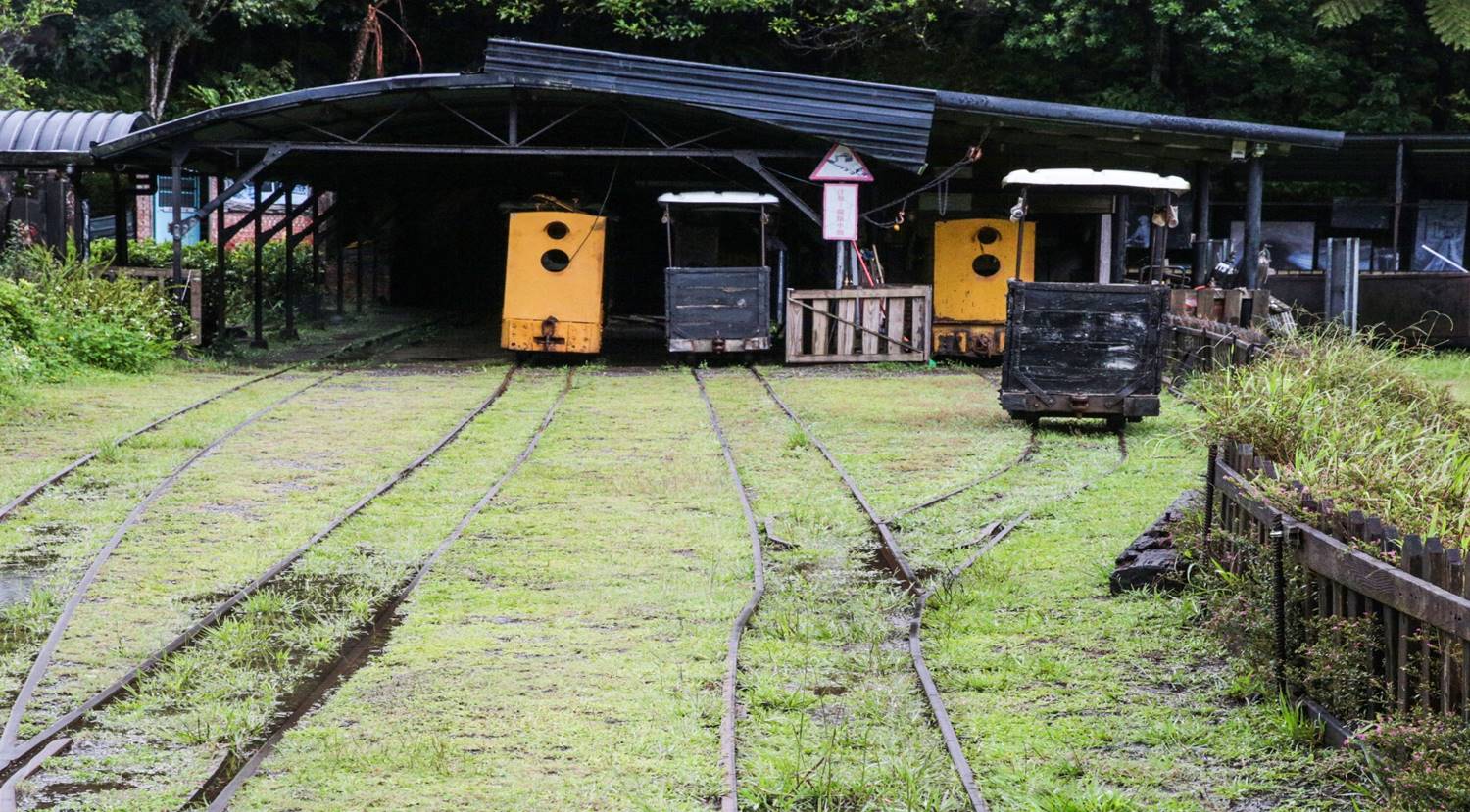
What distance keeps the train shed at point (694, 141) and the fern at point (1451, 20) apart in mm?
4042

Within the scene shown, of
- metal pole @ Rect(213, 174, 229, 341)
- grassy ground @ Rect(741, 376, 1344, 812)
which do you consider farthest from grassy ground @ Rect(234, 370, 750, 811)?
metal pole @ Rect(213, 174, 229, 341)

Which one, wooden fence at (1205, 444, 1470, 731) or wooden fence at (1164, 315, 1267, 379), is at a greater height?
wooden fence at (1164, 315, 1267, 379)

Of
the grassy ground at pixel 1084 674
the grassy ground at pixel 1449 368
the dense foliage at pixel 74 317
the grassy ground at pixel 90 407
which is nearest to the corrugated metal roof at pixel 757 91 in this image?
the grassy ground at pixel 90 407

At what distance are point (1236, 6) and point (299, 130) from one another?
17.9 metres

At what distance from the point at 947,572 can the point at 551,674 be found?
8.59 ft

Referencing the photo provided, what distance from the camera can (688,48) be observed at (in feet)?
117

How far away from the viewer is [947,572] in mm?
8352

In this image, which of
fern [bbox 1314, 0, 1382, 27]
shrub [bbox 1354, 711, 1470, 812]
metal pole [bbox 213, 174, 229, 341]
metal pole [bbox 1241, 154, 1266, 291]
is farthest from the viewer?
fern [bbox 1314, 0, 1382, 27]

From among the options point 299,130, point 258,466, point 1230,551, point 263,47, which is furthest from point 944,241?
point 263,47

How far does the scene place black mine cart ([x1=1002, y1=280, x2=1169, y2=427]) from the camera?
43.6 feet

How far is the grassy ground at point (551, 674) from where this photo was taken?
5.26 metres

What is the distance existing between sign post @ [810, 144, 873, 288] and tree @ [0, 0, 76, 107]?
613 inches

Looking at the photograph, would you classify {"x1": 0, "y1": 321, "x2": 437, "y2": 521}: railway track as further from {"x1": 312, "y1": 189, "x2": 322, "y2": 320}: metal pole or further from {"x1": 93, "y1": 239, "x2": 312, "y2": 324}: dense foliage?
{"x1": 93, "y1": 239, "x2": 312, "y2": 324}: dense foliage

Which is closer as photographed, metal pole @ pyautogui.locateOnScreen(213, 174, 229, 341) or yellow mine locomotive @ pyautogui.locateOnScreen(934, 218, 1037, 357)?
yellow mine locomotive @ pyautogui.locateOnScreen(934, 218, 1037, 357)
